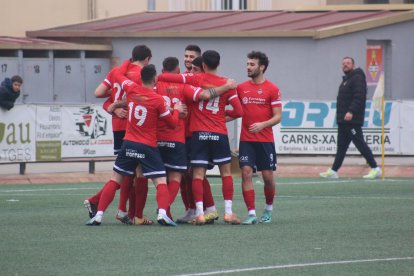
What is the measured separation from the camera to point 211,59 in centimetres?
1459

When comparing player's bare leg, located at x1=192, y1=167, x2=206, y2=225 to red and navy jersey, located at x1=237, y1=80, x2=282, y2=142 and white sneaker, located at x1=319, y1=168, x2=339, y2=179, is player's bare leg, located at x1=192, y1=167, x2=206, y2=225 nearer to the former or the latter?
red and navy jersey, located at x1=237, y1=80, x2=282, y2=142

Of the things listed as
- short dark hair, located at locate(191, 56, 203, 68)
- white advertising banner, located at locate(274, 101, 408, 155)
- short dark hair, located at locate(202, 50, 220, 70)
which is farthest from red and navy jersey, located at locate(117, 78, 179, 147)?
white advertising banner, located at locate(274, 101, 408, 155)

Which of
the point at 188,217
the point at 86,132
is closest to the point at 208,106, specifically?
the point at 188,217

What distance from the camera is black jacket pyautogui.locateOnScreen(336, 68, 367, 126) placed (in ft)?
75.9

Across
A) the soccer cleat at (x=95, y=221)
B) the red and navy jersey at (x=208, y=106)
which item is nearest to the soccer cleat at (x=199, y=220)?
the red and navy jersey at (x=208, y=106)

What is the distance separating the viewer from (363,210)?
54.6 feet

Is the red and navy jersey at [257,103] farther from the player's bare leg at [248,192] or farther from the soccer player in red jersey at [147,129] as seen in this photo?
the soccer player in red jersey at [147,129]

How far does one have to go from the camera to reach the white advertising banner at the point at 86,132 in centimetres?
2430

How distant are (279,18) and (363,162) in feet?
33.0

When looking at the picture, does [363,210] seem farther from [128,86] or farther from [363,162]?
[363,162]

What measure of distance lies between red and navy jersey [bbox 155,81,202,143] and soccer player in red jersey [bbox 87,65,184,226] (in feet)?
0.78

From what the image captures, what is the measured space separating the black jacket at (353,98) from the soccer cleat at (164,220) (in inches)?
365

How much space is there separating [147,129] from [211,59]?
1.11m

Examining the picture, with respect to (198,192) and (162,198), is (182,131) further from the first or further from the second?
(162,198)
